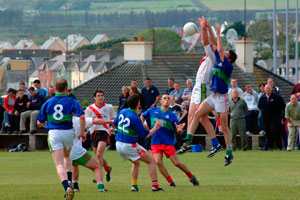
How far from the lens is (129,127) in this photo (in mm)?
14156

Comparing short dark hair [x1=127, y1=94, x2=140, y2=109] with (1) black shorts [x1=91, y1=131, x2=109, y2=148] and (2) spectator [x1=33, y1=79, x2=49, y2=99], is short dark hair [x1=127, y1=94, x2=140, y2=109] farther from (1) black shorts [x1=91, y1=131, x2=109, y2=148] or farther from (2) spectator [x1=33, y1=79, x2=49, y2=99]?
(2) spectator [x1=33, y1=79, x2=49, y2=99]

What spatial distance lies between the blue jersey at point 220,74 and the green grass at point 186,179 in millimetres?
1945

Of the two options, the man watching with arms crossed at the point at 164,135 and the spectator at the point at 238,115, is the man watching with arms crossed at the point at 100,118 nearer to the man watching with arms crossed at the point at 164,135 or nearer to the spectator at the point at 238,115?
the man watching with arms crossed at the point at 164,135

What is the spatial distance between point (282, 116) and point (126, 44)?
52.3ft

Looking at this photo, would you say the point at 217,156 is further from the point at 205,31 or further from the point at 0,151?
the point at 205,31

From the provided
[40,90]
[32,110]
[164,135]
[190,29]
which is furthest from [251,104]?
[190,29]

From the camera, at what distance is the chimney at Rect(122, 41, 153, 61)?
129 ft

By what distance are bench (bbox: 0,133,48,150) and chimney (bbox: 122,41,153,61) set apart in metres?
11.9

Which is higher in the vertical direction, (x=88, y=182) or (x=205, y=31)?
(x=205, y=31)

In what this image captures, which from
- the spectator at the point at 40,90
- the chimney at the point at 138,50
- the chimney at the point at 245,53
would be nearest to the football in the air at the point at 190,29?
the chimney at the point at 138,50

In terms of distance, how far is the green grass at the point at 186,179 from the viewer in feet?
44.3

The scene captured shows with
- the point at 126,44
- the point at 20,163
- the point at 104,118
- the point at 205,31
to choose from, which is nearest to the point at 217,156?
the point at 20,163

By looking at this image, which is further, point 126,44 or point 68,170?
point 126,44

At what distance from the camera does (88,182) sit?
59.0 ft
